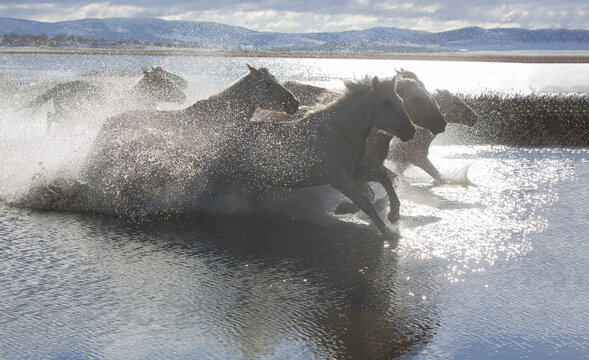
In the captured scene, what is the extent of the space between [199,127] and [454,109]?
5.44 meters

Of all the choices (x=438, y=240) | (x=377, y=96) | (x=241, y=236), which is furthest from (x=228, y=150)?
(x=438, y=240)

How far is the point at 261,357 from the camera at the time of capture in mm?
5320

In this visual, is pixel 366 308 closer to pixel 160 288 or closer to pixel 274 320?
pixel 274 320

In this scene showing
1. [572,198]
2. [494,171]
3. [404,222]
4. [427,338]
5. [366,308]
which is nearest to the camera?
[427,338]

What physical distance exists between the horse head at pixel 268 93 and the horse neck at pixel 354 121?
1444 millimetres

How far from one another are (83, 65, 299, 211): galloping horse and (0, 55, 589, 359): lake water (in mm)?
658

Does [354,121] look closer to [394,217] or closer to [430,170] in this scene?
[394,217]

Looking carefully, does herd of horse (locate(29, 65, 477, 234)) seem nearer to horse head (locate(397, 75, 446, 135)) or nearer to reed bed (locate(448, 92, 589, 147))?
horse head (locate(397, 75, 446, 135))

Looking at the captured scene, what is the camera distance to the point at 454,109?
43.6 ft

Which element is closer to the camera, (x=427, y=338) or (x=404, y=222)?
(x=427, y=338)

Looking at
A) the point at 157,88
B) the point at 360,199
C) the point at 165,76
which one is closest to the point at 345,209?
the point at 360,199

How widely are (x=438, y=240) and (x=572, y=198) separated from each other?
3884mm

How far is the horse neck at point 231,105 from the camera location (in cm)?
1072

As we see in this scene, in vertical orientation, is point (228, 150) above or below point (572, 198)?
above
